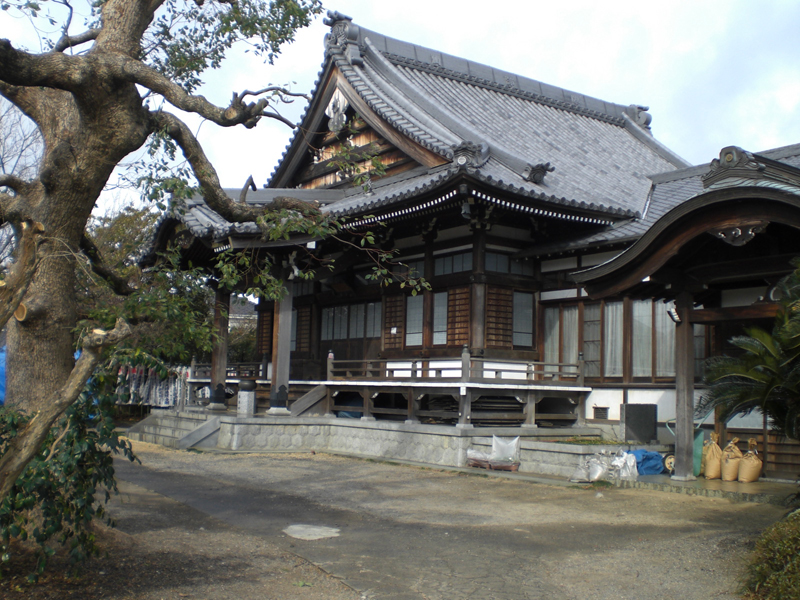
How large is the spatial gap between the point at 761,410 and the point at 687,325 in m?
3.80

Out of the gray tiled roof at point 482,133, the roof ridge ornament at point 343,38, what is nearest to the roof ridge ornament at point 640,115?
the gray tiled roof at point 482,133

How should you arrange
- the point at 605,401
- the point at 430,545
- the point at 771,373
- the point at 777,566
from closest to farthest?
the point at 777,566
the point at 771,373
the point at 430,545
the point at 605,401

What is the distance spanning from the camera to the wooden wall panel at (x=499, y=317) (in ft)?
54.0

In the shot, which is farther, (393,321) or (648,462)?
(393,321)

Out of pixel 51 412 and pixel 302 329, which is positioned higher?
pixel 302 329

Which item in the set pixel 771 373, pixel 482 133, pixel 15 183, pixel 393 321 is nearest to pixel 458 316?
pixel 393 321

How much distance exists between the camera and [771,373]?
7.41 m

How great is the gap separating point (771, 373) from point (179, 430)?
15.0 m

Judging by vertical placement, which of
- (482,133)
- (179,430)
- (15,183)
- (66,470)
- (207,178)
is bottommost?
(179,430)

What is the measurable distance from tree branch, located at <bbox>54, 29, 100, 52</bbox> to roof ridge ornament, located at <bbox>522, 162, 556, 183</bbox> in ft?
34.2

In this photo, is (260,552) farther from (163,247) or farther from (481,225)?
(163,247)

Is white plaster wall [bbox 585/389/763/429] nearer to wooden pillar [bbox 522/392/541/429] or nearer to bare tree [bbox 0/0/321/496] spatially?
wooden pillar [bbox 522/392/541/429]

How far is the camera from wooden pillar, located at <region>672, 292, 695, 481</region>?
11.4 metres

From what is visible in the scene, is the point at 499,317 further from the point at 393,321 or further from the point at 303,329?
the point at 303,329
